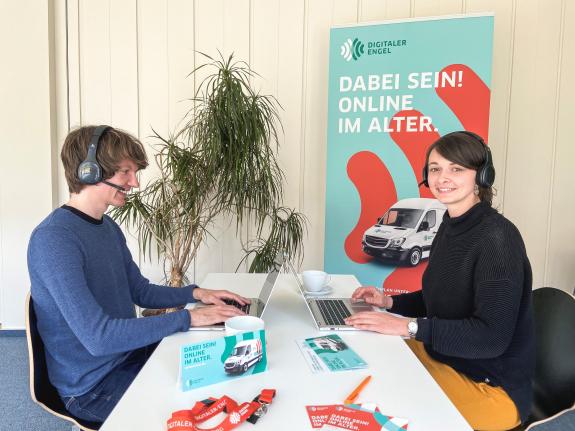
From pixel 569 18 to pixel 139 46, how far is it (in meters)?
3.15

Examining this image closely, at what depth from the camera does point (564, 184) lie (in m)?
2.91

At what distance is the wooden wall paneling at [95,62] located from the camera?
3.17 metres

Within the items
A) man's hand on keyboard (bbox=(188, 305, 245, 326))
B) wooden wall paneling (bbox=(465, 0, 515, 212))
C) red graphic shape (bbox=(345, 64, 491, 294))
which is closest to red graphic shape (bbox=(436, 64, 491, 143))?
red graphic shape (bbox=(345, 64, 491, 294))

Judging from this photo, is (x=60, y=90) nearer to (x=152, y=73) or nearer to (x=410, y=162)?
(x=152, y=73)

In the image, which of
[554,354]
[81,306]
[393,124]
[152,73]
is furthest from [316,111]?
[81,306]

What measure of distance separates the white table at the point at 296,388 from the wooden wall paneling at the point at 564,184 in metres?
2.34

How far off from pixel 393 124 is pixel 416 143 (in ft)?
0.67

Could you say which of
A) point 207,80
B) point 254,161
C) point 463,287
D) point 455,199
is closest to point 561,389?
point 463,287

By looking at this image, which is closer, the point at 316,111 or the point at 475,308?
the point at 475,308

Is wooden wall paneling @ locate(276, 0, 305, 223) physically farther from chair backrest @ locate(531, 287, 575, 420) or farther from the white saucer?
chair backrest @ locate(531, 287, 575, 420)

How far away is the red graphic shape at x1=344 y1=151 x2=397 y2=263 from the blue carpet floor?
6.73 feet

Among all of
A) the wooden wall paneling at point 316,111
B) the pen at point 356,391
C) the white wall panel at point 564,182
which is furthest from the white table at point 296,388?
the white wall panel at point 564,182

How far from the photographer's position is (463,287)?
1.34 meters

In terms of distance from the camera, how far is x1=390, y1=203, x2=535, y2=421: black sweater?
1.20 metres
